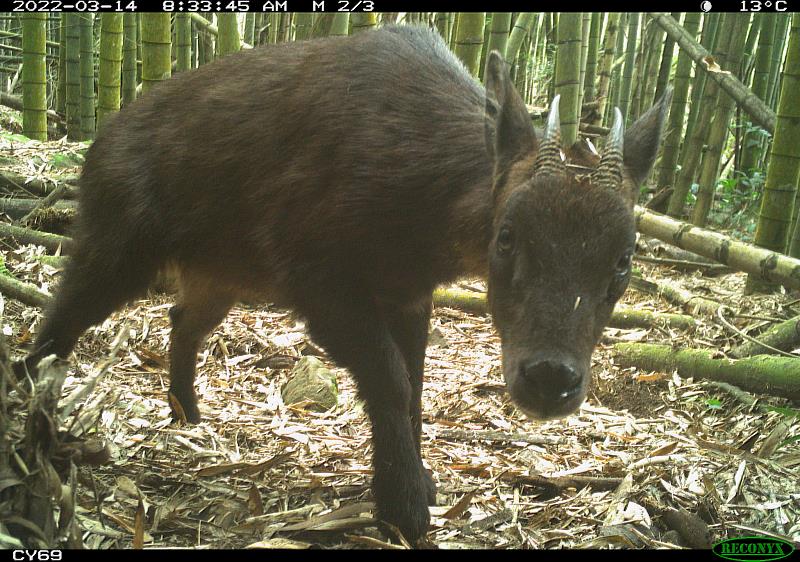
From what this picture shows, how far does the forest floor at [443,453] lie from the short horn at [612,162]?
4.49ft

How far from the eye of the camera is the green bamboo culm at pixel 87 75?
8297 mm

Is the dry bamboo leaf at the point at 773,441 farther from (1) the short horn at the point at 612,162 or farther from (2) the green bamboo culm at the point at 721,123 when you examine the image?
(2) the green bamboo culm at the point at 721,123

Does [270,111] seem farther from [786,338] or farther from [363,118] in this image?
[786,338]

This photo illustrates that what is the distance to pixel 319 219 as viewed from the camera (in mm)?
3412

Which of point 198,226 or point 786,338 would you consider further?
point 786,338

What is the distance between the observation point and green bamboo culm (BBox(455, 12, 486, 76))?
5.21 meters

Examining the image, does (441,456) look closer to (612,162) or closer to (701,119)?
(612,162)

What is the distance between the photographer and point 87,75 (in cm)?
850

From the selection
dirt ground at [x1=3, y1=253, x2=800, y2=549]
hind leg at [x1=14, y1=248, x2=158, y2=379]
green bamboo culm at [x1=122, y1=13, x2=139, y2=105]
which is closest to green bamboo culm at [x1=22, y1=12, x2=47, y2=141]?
green bamboo culm at [x1=122, y1=13, x2=139, y2=105]

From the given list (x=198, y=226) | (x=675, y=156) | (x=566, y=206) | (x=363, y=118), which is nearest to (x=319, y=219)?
(x=363, y=118)

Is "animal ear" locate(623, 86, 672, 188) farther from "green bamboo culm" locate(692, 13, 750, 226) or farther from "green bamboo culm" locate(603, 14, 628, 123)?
"green bamboo culm" locate(603, 14, 628, 123)

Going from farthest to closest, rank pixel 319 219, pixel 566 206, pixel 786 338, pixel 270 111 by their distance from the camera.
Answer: pixel 786 338 → pixel 270 111 → pixel 319 219 → pixel 566 206

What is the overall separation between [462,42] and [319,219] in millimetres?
2396

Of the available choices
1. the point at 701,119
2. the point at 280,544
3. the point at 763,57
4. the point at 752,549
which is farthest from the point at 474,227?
the point at 763,57
